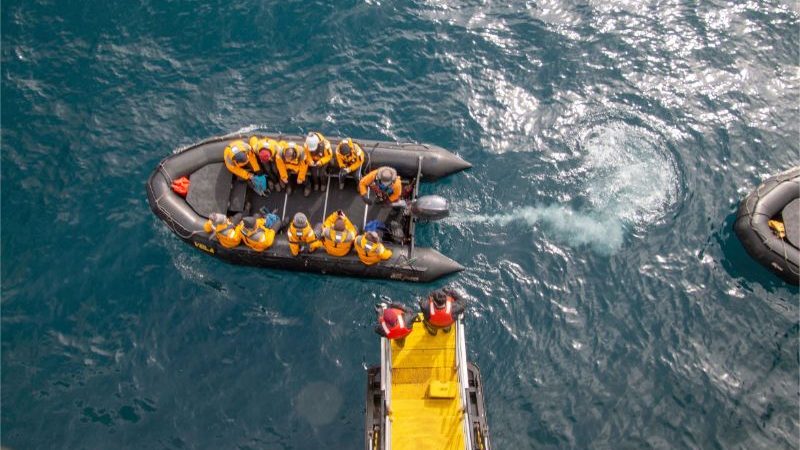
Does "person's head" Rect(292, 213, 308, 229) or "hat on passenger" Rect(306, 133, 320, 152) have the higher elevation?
"hat on passenger" Rect(306, 133, 320, 152)

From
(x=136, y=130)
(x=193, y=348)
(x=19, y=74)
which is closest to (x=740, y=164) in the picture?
(x=193, y=348)

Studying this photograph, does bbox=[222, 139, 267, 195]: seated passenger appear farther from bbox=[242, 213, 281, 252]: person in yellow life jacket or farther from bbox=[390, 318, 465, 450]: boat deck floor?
bbox=[390, 318, 465, 450]: boat deck floor

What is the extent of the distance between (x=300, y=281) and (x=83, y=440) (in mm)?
6239

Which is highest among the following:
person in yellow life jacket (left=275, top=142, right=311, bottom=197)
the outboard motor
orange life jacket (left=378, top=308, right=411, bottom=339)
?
person in yellow life jacket (left=275, top=142, right=311, bottom=197)

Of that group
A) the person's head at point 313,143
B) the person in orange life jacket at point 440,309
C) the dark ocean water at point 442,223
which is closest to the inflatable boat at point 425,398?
the person in orange life jacket at point 440,309

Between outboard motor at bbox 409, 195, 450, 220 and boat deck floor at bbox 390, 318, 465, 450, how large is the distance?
2658mm

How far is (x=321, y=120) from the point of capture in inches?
658

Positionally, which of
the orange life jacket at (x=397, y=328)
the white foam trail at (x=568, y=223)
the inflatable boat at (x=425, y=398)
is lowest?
the inflatable boat at (x=425, y=398)

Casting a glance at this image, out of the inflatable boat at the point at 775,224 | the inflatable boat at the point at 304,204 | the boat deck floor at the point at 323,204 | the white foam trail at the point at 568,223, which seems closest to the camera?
the inflatable boat at the point at 304,204

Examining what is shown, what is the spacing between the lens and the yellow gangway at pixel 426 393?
37.4 feet

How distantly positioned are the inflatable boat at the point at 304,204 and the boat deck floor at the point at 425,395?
2283 mm

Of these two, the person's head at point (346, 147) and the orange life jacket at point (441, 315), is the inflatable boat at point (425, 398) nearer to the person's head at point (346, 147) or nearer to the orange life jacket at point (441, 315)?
the orange life jacket at point (441, 315)

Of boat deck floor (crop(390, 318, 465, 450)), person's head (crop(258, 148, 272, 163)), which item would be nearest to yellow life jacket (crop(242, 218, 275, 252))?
person's head (crop(258, 148, 272, 163))

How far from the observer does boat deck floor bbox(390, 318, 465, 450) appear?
37.4ft
